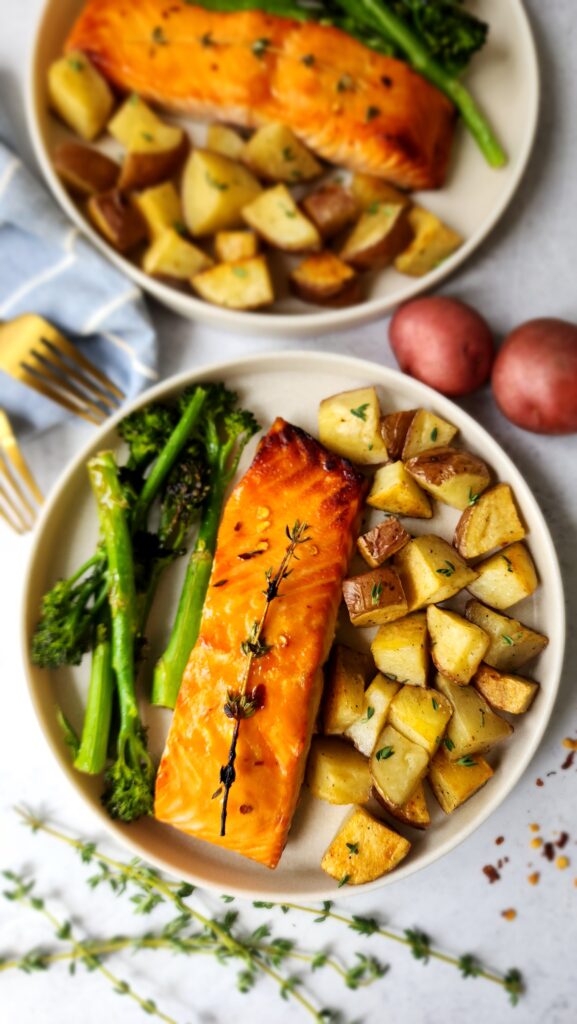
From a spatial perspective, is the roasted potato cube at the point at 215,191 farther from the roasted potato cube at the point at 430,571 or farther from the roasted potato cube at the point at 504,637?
the roasted potato cube at the point at 504,637

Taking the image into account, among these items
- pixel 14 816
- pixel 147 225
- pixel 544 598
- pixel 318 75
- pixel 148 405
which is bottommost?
pixel 14 816

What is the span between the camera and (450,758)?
8.18ft

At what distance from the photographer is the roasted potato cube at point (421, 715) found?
2.44m

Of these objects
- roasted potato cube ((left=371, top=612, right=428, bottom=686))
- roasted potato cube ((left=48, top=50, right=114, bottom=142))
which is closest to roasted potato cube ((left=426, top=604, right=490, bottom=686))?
→ roasted potato cube ((left=371, top=612, right=428, bottom=686))

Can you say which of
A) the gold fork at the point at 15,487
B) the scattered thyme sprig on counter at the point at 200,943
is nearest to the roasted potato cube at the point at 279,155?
the gold fork at the point at 15,487

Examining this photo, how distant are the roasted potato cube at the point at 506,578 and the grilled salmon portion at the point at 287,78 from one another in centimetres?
121

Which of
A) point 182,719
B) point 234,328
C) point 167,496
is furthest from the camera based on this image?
point 234,328

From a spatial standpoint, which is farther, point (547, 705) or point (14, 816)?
point (14, 816)

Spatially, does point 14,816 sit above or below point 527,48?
below

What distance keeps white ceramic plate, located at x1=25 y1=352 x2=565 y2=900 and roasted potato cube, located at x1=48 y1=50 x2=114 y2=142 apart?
921 millimetres

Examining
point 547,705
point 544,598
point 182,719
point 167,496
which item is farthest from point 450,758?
point 167,496

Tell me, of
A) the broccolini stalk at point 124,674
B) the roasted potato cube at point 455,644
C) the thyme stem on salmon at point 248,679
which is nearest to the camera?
the thyme stem on salmon at point 248,679

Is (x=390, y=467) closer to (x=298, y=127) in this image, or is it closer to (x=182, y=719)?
(x=182, y=719)

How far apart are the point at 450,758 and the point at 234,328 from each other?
1488 mm
